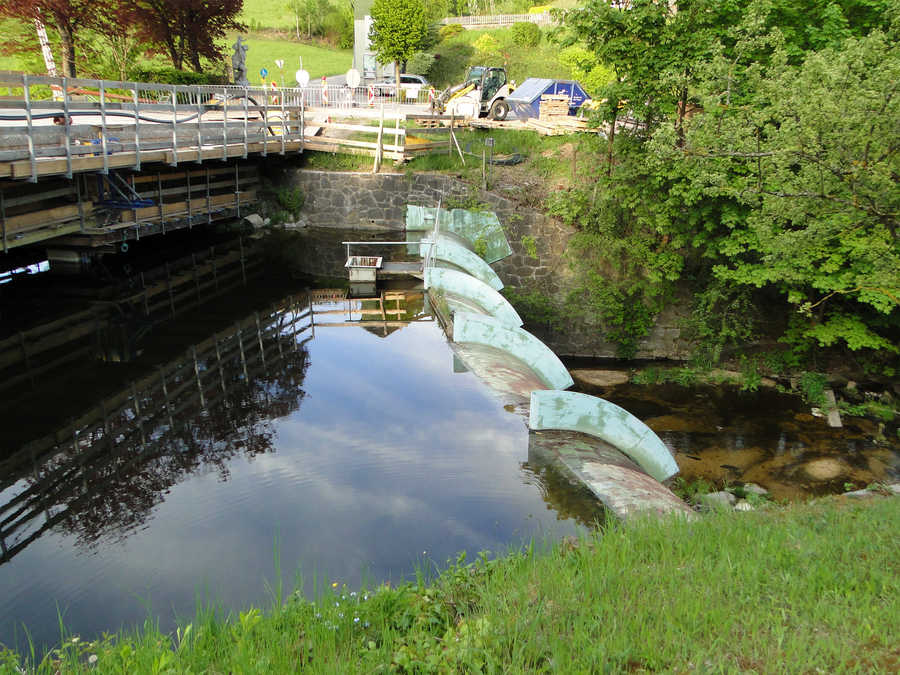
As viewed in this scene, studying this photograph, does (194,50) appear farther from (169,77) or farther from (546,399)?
(546,399)

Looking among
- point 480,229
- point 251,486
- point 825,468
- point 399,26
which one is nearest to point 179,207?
point 480,229

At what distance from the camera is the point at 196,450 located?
31.1 feet

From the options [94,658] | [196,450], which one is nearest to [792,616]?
[94,658]

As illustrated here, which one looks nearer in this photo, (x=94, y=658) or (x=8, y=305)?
(x=94, y=658)

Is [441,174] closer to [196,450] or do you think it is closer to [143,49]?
[196,450]

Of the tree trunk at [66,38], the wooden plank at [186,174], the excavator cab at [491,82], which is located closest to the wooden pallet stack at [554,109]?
the excavator cab at [491,82]

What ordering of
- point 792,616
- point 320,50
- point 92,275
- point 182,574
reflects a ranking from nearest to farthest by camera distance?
point 792,616, point 182,574, point 92,275, point 320,50

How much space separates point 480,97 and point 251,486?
2414cm

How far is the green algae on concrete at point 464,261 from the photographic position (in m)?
16.3

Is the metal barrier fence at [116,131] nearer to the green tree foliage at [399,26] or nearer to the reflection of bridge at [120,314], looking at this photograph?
the reflection of bridge at [120,314]

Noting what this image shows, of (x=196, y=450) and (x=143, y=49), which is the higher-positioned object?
(x=143, y=49)

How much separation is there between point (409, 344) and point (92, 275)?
8856mm

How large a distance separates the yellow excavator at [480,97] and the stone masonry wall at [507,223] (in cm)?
693

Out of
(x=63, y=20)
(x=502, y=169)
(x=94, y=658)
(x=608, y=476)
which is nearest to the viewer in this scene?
(x=94, y=658)
